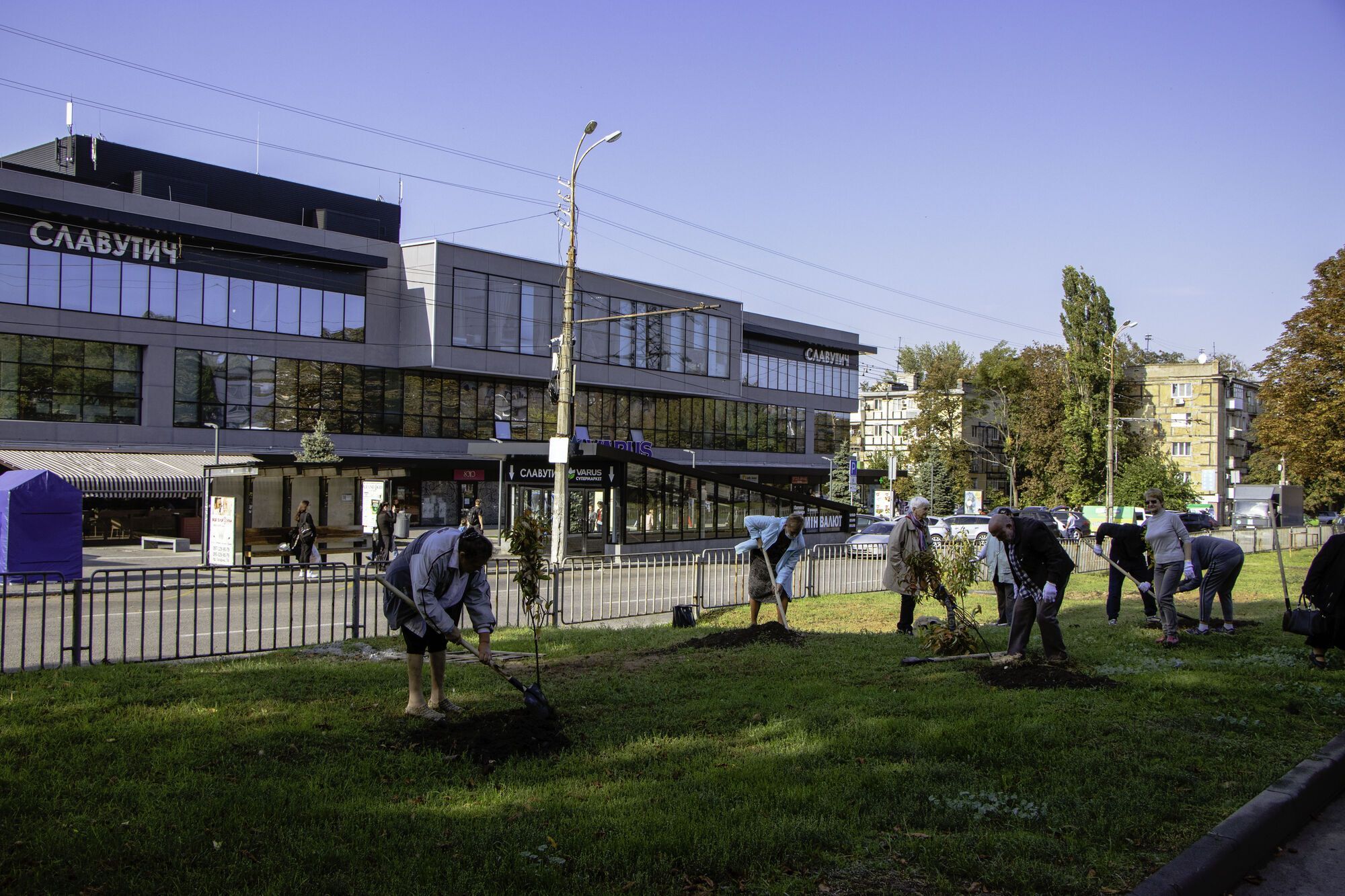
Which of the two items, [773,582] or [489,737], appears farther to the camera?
[773,582]

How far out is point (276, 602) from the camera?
430 inches

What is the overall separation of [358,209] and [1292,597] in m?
46.7

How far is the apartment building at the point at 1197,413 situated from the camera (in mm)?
83438

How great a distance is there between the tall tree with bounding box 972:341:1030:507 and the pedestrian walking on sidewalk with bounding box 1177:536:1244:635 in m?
63.0

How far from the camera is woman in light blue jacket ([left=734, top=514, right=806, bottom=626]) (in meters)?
12.2

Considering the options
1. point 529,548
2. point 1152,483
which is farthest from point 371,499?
point 1152,483

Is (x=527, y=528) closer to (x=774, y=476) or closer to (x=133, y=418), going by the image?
(x=133, y=418)

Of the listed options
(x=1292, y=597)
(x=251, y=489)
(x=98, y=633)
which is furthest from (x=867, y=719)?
(x=251, y=489)

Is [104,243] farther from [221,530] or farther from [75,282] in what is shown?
[221,530]

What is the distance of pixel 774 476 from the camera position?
64188 mm

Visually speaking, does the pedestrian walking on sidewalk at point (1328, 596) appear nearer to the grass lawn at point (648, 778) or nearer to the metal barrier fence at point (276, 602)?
the grass lawn at point (648, 778)

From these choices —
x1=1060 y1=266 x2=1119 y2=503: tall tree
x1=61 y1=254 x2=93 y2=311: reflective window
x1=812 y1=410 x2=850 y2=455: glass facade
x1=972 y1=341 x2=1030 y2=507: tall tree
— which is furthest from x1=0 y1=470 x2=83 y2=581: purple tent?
x1=972 y1=341 x2=1030 y2=507: tall tree

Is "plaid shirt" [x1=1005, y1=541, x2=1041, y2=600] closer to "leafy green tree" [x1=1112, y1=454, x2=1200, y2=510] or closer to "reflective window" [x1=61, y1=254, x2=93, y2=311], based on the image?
"reflective window" [x1=61, y1=254, x2=93, y2=311]

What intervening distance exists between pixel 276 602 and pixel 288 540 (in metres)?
15.1
